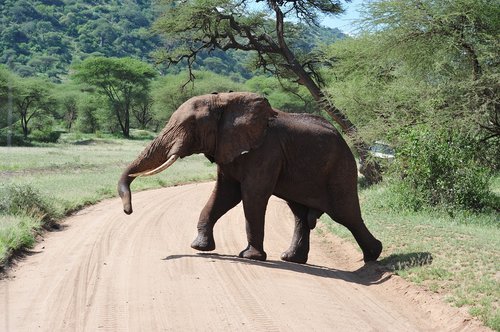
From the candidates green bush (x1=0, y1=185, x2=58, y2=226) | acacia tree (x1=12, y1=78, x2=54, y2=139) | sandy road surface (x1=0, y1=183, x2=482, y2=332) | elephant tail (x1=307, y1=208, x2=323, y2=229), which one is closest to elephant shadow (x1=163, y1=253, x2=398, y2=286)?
sandy road surface (x1=0, y1=183, x2=482, y2=332)

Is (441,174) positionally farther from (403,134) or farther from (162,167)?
(162,167)

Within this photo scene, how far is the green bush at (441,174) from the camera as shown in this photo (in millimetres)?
15367

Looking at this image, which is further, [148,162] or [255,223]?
[255,223]

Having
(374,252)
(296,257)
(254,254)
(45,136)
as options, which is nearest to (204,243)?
(254,254)

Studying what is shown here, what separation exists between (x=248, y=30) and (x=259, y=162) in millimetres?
16255

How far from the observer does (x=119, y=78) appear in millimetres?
67625

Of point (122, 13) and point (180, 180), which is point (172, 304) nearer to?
point (180, 180)

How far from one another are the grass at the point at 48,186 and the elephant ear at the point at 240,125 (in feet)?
11.2

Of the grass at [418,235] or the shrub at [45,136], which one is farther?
the shrub at [45,136]

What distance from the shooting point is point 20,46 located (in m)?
112

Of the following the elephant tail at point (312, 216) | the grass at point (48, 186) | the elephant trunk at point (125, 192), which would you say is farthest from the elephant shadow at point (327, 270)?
the grass at point (48, 186)

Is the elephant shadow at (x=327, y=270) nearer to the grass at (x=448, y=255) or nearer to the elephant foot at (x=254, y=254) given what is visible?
the elephant foot at (x=254, y=254)

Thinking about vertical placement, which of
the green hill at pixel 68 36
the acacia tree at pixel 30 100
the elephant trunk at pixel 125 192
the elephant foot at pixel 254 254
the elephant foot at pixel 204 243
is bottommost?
the elephant foot at pixel 254 254

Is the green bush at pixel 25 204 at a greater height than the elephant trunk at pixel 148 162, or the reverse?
the elephant trunk at pixel 148 162
